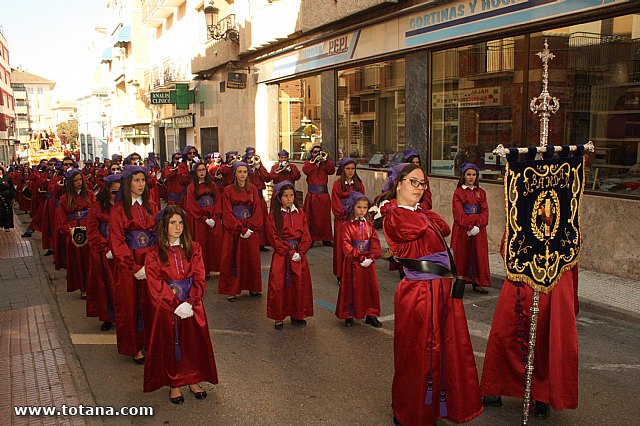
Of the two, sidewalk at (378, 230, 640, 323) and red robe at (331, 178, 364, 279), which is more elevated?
red robe at (331, 178, 364, 279)

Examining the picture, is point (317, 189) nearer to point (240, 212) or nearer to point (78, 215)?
point (240, 212)

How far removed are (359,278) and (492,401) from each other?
7.97 feet

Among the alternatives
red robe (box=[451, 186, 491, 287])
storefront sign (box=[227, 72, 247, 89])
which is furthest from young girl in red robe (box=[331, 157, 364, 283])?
storefront sign (box=[227, 72, 247, 89])

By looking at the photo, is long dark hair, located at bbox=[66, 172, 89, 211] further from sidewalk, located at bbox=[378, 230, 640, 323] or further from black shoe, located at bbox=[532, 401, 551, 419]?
black shoe, located at bbox=[532, 401, 551, 419]

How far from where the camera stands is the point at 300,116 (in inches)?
754

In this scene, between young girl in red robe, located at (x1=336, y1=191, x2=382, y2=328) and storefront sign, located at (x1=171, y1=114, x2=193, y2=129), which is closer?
young girl in red robe, located at (x1=336, y1=191, x2=382, y2=328)

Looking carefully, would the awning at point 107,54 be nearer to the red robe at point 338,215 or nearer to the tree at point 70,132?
the tree at point 70,132

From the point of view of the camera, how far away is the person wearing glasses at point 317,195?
11984 millimetres

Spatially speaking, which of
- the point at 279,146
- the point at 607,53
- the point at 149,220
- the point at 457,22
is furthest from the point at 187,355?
the point at 279,146

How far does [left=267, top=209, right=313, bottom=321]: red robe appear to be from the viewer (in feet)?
22.8

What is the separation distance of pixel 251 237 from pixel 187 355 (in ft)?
11.3

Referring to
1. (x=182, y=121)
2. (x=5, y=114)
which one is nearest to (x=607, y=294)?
(x=182, y=121)

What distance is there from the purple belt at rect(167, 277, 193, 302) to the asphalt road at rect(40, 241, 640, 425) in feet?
3.12

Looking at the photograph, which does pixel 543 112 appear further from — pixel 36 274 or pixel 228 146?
pixel 228 146
